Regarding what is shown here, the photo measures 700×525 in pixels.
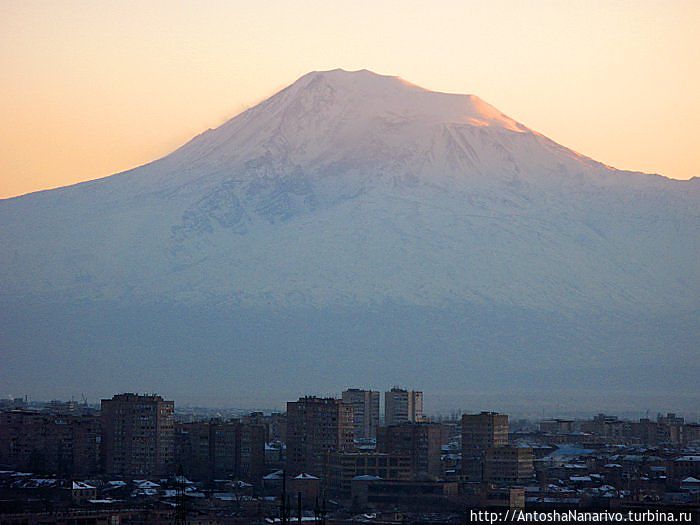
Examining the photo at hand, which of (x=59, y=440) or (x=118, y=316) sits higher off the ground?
(x=118, y=316)

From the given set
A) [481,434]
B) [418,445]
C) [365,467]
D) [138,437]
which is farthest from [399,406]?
[365,467]

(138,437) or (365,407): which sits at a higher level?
(365,407)

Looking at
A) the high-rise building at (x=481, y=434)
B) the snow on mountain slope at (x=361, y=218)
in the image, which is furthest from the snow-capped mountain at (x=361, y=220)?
the high-rise building at (x=481, y=434)

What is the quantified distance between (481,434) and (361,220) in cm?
4174

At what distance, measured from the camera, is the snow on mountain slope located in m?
100

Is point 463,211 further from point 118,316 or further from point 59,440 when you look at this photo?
point 59,440

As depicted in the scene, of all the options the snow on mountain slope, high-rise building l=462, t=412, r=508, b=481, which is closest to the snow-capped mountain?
the snow on mountain slope

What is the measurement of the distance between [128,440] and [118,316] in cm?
3758

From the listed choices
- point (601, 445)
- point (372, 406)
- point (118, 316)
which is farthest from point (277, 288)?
point (601, 445)

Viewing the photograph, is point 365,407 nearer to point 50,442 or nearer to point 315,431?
point 315,431

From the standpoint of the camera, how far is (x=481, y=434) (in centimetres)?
6312

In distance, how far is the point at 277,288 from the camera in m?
98.8

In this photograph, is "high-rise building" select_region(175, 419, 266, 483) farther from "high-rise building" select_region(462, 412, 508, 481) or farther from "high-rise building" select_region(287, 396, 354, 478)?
"high-rise building" select_region(462, 412, 508, 481)

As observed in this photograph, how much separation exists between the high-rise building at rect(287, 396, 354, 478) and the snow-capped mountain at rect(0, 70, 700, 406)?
35.6 metres
